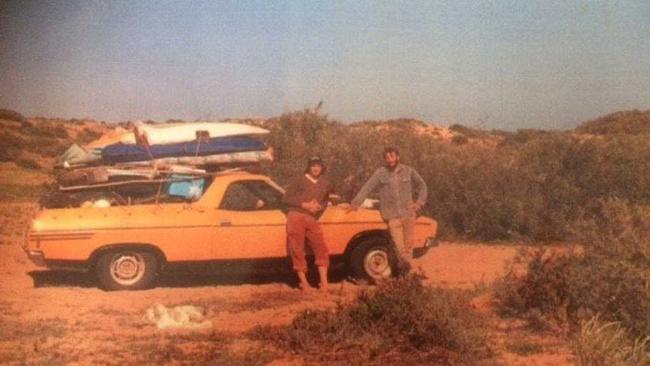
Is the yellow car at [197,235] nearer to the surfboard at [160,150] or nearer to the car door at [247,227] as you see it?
the car door at [247,227]

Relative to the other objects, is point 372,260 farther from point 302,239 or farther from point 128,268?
point 128,268

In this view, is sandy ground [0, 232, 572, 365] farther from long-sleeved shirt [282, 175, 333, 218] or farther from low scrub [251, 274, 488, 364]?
long-sleeved shirt [282, 175, 333, 218]

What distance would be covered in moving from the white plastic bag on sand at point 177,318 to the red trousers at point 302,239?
165 centimetres

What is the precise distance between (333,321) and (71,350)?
2136 millimetres

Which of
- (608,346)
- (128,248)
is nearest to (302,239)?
(128,248)

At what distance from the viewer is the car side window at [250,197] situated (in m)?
10.3

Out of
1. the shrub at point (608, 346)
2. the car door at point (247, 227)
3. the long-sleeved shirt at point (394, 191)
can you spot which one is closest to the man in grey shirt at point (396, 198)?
the long-sleeved shirt at point (394, 191)

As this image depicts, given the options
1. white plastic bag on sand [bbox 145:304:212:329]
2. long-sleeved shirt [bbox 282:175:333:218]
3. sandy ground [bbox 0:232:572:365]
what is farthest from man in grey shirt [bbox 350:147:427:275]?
white plastic bag on sand [bbox 145:304:212:329]

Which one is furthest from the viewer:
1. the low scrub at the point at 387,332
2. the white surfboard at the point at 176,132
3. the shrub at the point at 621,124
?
the shrub at the point at 621,124

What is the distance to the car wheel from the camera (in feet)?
32.5

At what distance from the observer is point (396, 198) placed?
1013 cm

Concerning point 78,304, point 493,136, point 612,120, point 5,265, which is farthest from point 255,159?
point 493,136

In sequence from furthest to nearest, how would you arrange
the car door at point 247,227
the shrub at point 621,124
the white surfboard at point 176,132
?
1. the shrub at point 621,124
2. the white surfboard at point 176,132
3. the car door at point 247,227

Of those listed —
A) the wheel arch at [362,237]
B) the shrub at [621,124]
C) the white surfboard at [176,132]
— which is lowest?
the wheel arch at [362,237]
